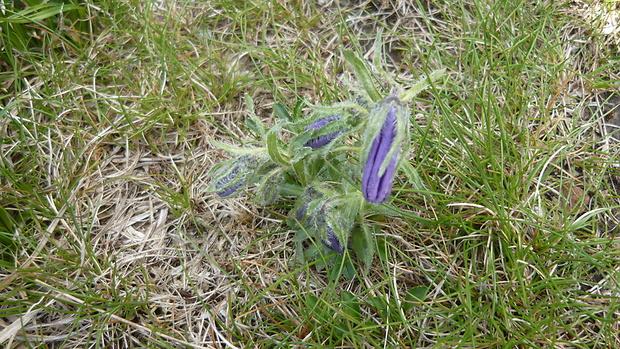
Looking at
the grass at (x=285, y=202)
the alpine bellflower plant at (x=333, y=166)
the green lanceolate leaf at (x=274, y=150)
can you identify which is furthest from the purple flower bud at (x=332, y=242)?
the green lanceolate leaf at (x=274, y=150)

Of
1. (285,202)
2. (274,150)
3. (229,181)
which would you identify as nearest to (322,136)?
(274,150)

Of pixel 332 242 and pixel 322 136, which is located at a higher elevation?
pixel 322 136

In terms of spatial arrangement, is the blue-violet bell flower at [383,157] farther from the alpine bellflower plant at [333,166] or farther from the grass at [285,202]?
the grass at [285,202]

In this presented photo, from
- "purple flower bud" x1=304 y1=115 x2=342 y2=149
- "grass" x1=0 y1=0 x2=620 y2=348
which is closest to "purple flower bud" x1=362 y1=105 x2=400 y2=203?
"purple flower bud" x1=304 y1=115 x2=342 y2=149

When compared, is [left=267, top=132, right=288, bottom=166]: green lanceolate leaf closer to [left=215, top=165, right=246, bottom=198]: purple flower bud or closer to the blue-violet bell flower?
[left=215, top=165, right=246, bottom=198]: purple flower bud

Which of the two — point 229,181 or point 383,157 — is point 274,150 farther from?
point 383,157

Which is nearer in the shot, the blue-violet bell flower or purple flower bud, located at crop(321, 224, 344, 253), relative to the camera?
the blue-violet bell flower

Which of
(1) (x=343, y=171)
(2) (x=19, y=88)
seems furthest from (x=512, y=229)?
(2) (x=19, y=88)
